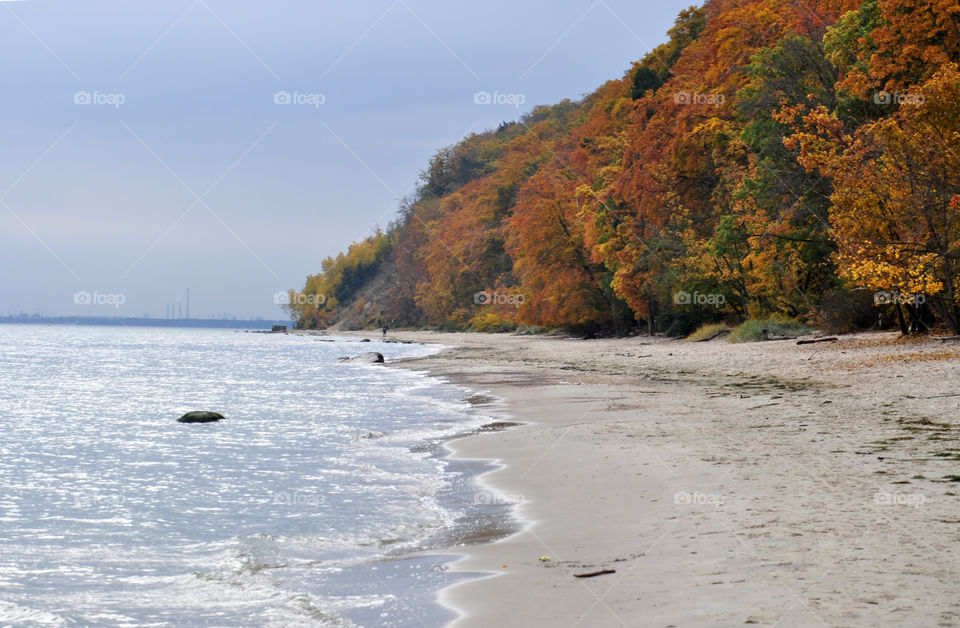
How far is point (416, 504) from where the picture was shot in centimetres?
852

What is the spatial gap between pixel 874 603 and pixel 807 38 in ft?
95.8

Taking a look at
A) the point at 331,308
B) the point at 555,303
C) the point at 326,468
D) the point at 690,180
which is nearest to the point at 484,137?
the point at 331,308

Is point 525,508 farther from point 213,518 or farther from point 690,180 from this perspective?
point 690,180

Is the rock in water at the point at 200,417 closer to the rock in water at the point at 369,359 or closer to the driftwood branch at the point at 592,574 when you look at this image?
the driftwood branch at the point at 592,574

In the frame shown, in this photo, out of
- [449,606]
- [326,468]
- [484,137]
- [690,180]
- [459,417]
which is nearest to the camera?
[449,606]

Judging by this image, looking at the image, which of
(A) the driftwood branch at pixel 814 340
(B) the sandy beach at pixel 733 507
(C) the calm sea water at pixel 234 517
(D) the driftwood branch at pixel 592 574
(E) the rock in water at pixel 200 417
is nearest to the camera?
(B) the sandy beach at pixel 733 507

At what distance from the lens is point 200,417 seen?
17672 millimetres

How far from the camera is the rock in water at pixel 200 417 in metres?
17.6

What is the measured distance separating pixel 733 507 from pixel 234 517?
16.7 feet

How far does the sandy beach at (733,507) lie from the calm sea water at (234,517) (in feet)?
2.26

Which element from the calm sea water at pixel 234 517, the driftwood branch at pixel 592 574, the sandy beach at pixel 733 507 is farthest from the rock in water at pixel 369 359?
the driftwood branch at pixel 592 574

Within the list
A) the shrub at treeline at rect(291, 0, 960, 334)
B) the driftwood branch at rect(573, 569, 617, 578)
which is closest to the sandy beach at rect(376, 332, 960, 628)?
the driftwood branch at rect(573, 569, 617, 578)

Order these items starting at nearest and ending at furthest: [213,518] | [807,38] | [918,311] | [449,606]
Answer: [449,606] → [213,518] → [918,311] → [807,38]

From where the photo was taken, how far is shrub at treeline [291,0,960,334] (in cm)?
2017
